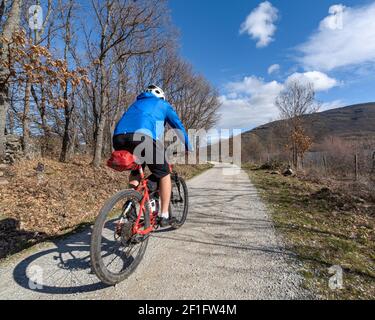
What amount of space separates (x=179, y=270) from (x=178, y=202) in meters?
1.58

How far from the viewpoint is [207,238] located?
368 centimetres

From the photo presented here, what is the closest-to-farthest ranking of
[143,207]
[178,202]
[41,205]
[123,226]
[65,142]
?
1. [123,226]
2. [143,207]
3. [178,202]
4. [41,205]
5. [65,142]

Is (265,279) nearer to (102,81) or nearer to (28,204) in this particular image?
(28,204)

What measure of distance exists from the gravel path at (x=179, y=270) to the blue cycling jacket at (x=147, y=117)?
155cm

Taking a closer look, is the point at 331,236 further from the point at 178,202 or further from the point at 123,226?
the point at 123,226

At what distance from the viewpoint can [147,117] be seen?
114 inches

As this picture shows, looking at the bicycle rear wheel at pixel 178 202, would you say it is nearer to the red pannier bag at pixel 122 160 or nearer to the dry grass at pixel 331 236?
the red pannier bag at pixel 122 160

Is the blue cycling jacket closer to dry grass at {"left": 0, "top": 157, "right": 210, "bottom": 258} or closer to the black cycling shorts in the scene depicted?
the black cycling shorts

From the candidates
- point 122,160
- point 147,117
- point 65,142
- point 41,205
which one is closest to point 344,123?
point 65,142

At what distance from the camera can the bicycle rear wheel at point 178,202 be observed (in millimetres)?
4043

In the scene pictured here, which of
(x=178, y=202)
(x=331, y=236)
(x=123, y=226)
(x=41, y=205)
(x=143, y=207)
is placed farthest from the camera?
(x=41, y=205)

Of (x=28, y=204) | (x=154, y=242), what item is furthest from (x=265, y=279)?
(x=28, y=204)

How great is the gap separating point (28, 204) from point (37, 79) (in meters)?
2.78

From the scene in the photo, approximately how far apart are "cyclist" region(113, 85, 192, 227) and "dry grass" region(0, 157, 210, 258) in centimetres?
204
